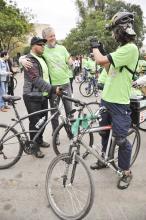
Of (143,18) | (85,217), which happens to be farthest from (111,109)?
(143,18)

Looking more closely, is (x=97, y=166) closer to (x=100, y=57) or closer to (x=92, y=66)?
(x=100, y=57)

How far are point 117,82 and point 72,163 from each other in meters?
1.07

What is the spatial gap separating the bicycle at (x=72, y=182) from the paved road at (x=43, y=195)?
15 centimetres

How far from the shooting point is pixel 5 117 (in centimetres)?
942

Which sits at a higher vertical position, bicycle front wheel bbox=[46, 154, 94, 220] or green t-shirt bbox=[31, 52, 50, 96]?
green t-shirt bbox=[31, 52, 50, 96]

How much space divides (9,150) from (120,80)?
2082mm

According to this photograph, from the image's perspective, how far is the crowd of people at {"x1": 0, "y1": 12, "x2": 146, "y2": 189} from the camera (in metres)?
3.87

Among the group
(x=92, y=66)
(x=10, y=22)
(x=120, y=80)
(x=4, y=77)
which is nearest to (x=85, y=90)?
(x=92, y=66)

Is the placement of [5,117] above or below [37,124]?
below

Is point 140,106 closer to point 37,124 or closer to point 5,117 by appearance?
point 37,124

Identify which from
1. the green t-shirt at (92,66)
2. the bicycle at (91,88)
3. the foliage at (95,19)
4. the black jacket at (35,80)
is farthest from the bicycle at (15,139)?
the foliage at (95,19)

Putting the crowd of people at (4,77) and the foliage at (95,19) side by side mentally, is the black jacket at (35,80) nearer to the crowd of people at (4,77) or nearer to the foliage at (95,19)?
the crowd of people at (4,77)

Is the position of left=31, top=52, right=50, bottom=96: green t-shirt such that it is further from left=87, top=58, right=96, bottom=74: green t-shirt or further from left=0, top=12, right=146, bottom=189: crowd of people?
left=87, top=58, right=96, bottom=74: green t-shirt

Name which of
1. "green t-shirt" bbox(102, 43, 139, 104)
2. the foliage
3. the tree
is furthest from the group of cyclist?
the foliage
